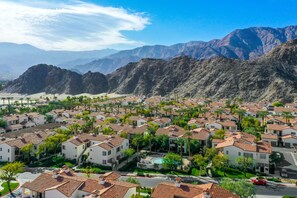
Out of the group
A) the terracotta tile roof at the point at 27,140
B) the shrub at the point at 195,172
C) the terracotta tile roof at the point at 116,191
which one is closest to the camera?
the terracotta tile roof at the point at 116,191

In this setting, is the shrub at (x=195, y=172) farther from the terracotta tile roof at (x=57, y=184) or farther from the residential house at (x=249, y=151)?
the terracotta tile roof at (x=57, y=184)

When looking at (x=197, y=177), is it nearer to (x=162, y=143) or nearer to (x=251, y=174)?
(x=251, y=174)

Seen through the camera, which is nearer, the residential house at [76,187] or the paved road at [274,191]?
the residential house at [76,187]

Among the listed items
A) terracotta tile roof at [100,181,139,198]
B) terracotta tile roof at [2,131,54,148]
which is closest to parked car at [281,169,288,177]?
terracotta tile roof at [100,181,139,198]

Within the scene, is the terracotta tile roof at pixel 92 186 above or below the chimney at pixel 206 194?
below

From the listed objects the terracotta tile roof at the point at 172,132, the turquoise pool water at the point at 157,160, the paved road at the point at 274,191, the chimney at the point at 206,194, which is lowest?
the paved road at the point at 274,191

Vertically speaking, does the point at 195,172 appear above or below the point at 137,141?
below

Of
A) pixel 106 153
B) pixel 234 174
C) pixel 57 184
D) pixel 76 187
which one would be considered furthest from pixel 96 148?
pixel 234 174

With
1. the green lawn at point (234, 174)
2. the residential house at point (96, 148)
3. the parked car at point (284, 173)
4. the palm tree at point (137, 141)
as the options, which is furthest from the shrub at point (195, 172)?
the residential house at point (96, 148)

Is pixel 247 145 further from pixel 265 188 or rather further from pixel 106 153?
pixel 106 153
